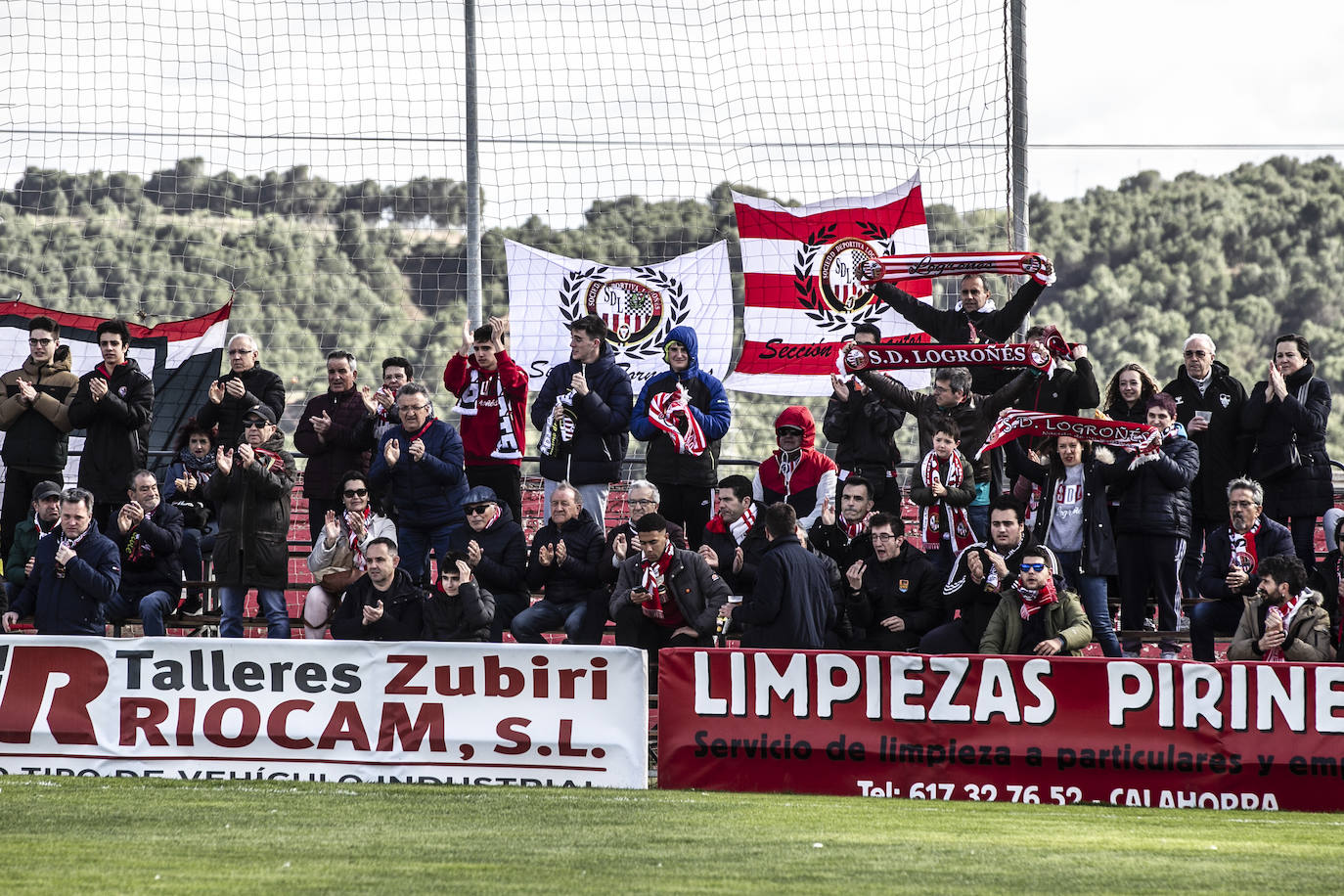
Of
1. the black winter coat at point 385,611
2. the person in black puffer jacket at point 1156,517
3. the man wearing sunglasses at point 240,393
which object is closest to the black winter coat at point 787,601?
the person in black puffer jacket at point 1156,517

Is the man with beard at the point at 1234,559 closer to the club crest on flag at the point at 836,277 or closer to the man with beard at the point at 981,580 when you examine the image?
the man with beard at the point at 981,580

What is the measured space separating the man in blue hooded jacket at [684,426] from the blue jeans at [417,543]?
169cm

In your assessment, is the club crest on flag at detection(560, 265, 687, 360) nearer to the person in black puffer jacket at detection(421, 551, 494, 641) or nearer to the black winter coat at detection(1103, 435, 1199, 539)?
the person in black puffer jacket at detection(421, 551, 494, 641)

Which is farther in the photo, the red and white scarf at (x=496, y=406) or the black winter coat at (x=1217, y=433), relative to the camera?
the red and white scarf at (x=496, y=406)

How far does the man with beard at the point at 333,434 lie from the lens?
11.8 metres

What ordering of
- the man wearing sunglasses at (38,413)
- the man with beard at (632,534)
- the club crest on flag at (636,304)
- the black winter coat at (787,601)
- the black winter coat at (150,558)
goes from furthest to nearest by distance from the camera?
the club crest on flag at (636,304) → the man wearing sunglasses at (38,413) → the black winter coat at (150,558) → the man with beard at (632,534) → the black winter coat at (787,601)

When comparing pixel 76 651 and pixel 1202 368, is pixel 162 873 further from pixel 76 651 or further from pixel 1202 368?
pixel 1202 368

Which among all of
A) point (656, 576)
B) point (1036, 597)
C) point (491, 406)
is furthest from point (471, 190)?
point (1036, 597)

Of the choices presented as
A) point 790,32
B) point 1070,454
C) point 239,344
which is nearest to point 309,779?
point 239,344

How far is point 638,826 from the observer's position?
8070 millimetres

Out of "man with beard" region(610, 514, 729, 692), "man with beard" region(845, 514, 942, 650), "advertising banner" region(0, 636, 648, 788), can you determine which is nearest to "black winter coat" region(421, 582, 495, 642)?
"man with beard" region(610, 514, 729, 692)

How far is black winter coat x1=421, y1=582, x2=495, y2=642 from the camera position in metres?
10.7

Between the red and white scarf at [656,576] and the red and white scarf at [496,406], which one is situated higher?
the red and white scarf at [496,406]

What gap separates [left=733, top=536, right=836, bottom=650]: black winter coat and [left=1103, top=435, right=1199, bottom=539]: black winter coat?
224cm
